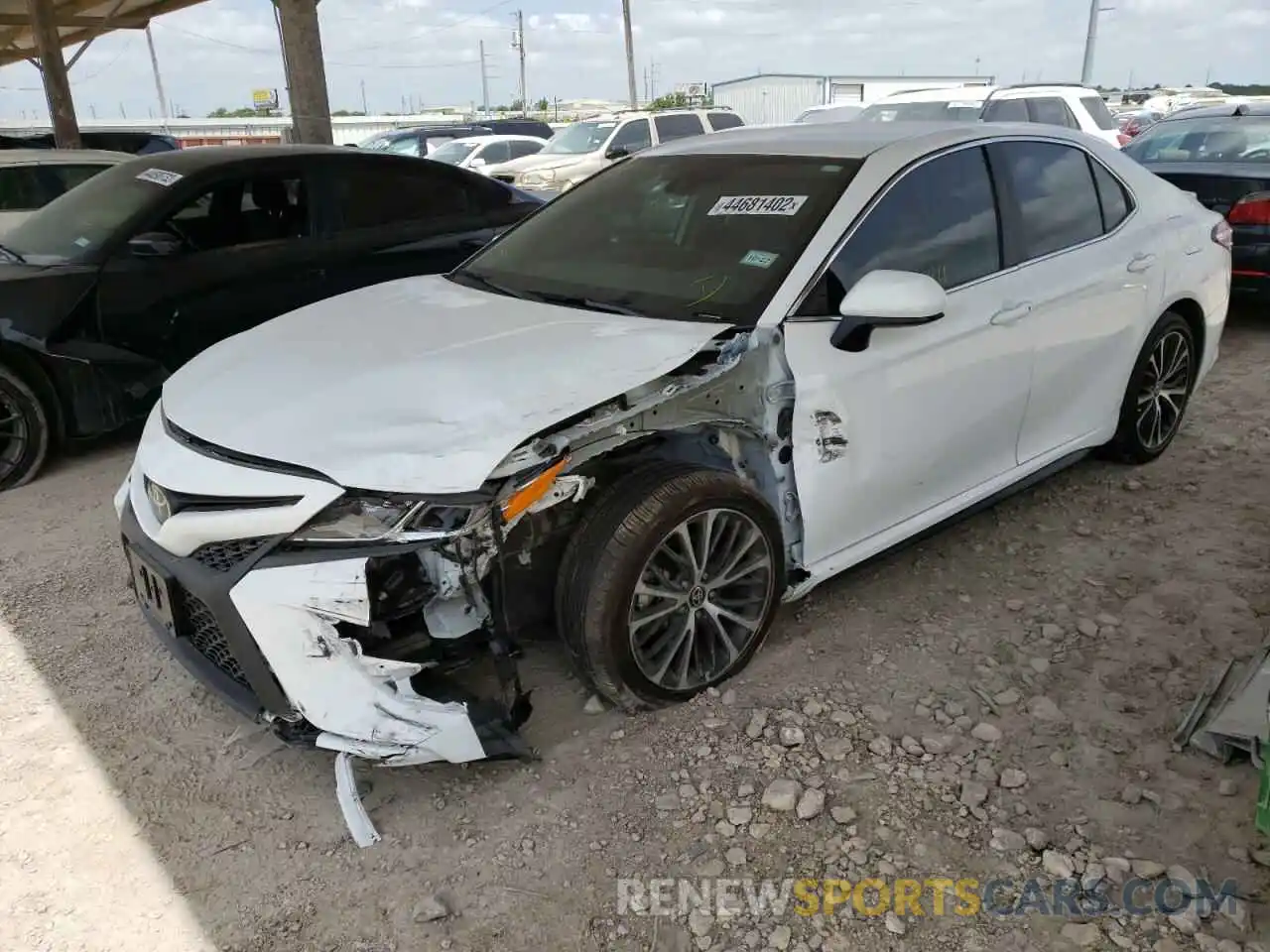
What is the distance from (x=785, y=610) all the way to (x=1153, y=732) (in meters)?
1.17

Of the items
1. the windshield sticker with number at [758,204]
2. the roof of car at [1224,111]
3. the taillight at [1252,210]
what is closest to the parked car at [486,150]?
the roof of car at [1224,111]

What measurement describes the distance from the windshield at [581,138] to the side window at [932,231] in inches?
499

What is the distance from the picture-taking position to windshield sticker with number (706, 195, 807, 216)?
3127 mm

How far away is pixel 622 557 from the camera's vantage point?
8.43ft

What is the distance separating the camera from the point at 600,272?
3.32 metres

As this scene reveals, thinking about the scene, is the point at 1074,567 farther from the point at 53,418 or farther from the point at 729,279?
the point at 53,418

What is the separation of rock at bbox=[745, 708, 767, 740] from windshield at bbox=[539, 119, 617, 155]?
45.0ft

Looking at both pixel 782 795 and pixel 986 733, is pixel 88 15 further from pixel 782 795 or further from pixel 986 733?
pixel 986 733

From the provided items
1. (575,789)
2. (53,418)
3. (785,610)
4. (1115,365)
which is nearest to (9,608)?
(53,418)

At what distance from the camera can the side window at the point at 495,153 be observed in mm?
17953

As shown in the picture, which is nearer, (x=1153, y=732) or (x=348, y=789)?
(x=348, y=789)

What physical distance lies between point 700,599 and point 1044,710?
1059 millimetres

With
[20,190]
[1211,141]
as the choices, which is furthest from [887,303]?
[20,190]

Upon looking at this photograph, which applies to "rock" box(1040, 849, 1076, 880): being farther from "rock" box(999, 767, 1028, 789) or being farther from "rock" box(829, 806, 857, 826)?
"rock" box(829, 806, 857, 826)
